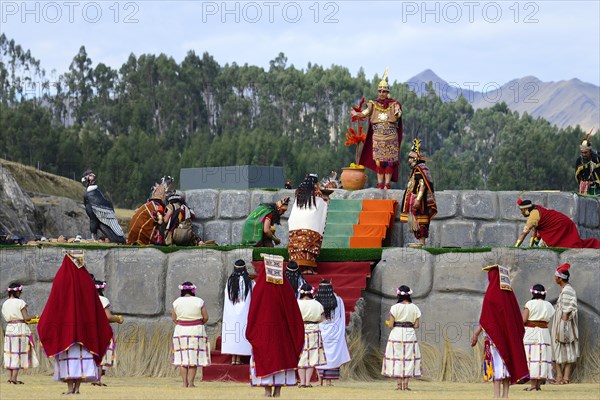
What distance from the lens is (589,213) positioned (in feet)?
76.5

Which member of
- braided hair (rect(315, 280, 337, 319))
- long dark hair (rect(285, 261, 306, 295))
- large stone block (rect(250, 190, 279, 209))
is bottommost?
braided hair (rect(315, 280, 337, 319))

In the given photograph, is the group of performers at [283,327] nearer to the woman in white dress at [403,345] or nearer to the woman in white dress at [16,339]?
the woman in white dress at [403,345]

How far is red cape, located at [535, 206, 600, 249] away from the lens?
20.0 meters

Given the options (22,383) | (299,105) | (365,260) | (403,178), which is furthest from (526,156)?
(22,383)

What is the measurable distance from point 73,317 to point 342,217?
9108 millimetres

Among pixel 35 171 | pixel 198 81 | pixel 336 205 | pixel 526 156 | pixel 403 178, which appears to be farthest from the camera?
pixel 198 81

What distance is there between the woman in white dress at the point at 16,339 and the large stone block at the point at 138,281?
9.32ft

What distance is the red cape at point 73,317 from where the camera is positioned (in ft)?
48.8

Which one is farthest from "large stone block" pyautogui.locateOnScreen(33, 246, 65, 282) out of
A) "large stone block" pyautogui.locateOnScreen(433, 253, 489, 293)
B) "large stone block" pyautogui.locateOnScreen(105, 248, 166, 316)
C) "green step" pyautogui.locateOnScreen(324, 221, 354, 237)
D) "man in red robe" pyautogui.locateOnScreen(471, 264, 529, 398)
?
"man in red robe" pyautogui.locateOnScreen(471, 264, 529, 398)

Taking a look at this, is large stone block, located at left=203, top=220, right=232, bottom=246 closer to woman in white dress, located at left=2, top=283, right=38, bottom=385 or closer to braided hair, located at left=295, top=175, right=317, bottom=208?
braided hair, located at left=295, top=175, right=317, bottom=208

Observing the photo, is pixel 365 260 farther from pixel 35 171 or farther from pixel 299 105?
pixel 299 105

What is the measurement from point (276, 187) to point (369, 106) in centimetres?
294

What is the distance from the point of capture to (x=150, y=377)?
18703 millimetres

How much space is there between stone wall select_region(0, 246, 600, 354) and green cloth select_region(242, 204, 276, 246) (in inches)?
47.6
